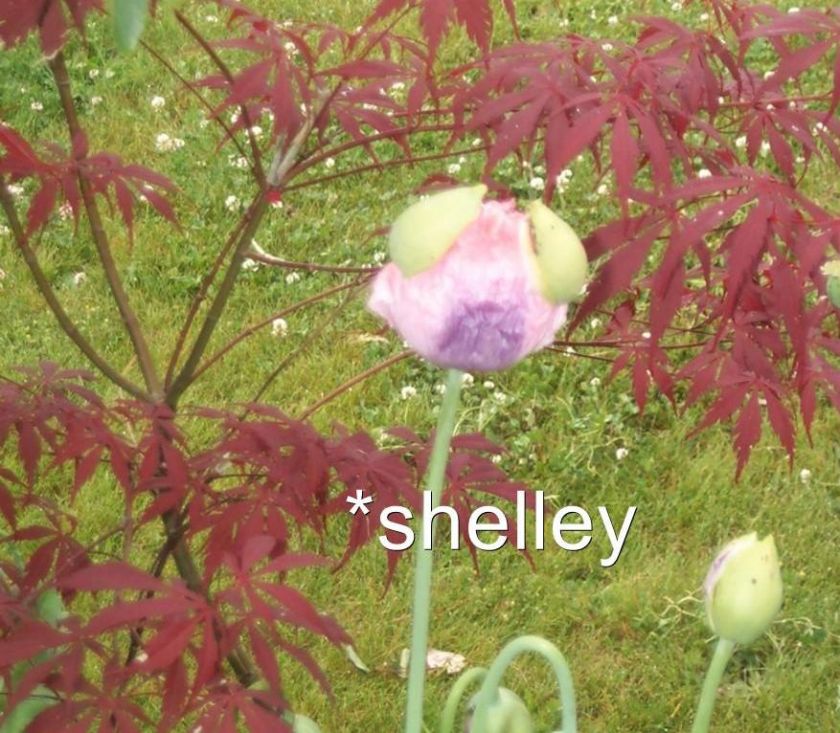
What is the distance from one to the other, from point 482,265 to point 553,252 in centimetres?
3

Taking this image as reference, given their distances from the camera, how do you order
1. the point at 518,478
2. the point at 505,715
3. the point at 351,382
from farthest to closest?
the point at 518,478
the point at 351,382
the point at 505,715

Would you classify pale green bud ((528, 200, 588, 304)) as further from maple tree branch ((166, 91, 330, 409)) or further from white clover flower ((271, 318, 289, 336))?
white clover flower ((271, 318, 289, 336))

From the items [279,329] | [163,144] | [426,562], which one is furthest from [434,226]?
[163,144]

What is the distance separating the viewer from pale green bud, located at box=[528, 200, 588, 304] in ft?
2.11

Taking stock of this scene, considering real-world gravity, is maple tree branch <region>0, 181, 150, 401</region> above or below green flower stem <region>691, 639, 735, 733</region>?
above

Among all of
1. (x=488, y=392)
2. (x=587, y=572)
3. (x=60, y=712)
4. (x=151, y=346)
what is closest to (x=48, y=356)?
(x=151, y=346)

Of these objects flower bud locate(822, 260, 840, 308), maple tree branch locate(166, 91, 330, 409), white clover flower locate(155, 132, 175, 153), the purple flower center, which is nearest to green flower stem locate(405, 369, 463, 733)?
the purple flower center

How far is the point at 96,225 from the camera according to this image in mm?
1448

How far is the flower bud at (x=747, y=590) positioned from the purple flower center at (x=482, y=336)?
0.15 meters

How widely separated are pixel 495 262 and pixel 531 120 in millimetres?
586

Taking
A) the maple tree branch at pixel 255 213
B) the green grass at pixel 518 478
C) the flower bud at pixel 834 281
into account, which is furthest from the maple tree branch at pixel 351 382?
the flower bud at pixel 834 281

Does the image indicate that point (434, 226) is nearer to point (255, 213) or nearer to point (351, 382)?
point (255, 213)

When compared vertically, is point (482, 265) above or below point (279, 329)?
below

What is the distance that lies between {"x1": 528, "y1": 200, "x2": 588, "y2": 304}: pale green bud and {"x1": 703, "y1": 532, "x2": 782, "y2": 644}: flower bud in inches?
6.8
